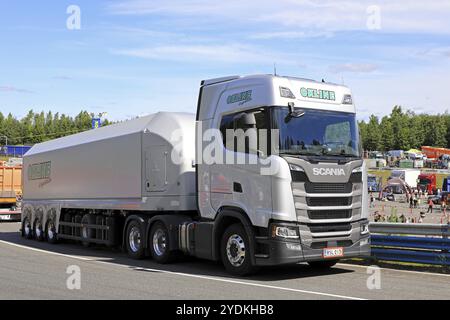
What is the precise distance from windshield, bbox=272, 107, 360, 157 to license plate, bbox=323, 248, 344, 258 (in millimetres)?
1736

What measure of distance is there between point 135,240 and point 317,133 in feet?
18.9

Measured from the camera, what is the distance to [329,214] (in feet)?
32.0

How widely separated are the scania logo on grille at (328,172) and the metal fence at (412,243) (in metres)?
2.15

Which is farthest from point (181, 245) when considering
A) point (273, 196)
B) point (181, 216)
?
point (273, 196)

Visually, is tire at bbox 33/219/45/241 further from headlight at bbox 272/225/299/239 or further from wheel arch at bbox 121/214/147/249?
headlight at bbox 272/225/299/239

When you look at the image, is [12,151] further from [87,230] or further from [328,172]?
[328,172]

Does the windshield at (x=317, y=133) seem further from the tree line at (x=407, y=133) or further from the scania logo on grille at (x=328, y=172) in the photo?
the tree line at (x=407, y=133)

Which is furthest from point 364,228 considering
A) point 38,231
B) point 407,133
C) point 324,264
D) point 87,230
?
point 407,133

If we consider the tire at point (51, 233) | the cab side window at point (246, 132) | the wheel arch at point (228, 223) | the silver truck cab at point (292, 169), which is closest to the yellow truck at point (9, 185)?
the tire at point (51, 233)

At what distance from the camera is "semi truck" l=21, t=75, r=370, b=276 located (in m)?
9.45

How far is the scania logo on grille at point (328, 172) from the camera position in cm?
958

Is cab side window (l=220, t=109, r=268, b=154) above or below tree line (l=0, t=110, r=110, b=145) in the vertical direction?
below

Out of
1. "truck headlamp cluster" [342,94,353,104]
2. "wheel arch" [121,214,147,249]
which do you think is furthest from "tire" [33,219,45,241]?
"truck headlamp cluster" [342,94,353,104]

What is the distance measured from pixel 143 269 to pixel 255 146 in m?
3.72
